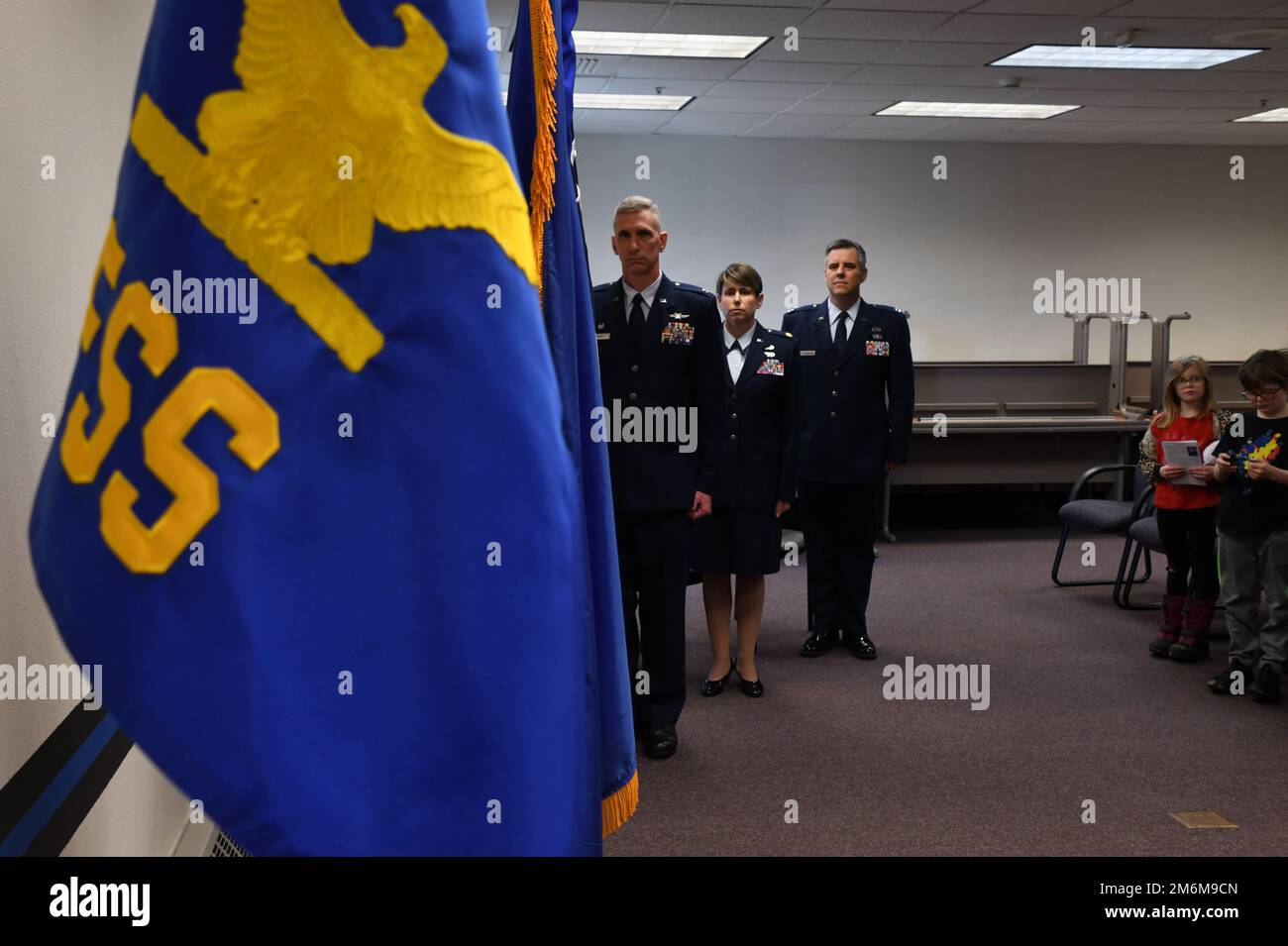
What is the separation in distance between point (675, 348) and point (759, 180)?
22.4 feet

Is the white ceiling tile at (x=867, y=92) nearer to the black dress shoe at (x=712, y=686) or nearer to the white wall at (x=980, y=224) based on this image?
the white wall at (x=980, y=224)

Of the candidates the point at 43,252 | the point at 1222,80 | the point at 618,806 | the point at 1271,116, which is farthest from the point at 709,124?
the point at 618,806

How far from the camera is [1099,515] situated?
18.5 ft

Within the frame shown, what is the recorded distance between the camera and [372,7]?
0.81m

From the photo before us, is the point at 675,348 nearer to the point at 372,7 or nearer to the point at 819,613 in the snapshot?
the point at 819,613

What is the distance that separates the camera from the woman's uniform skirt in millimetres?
3873

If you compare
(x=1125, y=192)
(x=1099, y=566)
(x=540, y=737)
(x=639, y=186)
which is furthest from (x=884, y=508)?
(x=540, y=737)

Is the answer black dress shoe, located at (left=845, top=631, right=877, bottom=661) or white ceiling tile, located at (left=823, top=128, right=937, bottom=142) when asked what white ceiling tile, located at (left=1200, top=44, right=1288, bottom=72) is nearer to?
white ceiling tile, located at (left=823, top=128, right=937, bottom=142)

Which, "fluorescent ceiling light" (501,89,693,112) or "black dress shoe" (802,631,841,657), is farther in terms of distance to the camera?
"fluorescent ceiling light" (501,89,693,112)

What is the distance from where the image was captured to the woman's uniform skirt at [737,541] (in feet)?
12.7

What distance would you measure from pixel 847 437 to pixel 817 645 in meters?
0.85

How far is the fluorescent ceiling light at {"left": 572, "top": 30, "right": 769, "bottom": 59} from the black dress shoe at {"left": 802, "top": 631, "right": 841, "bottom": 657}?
3617mm

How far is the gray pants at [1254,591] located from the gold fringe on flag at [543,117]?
3.59 meters

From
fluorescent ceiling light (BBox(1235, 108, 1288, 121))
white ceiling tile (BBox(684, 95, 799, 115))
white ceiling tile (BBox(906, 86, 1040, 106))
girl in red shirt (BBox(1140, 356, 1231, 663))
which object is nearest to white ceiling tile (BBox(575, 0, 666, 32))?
white ceiling tile (BBox(684, 95, 799, 115))
